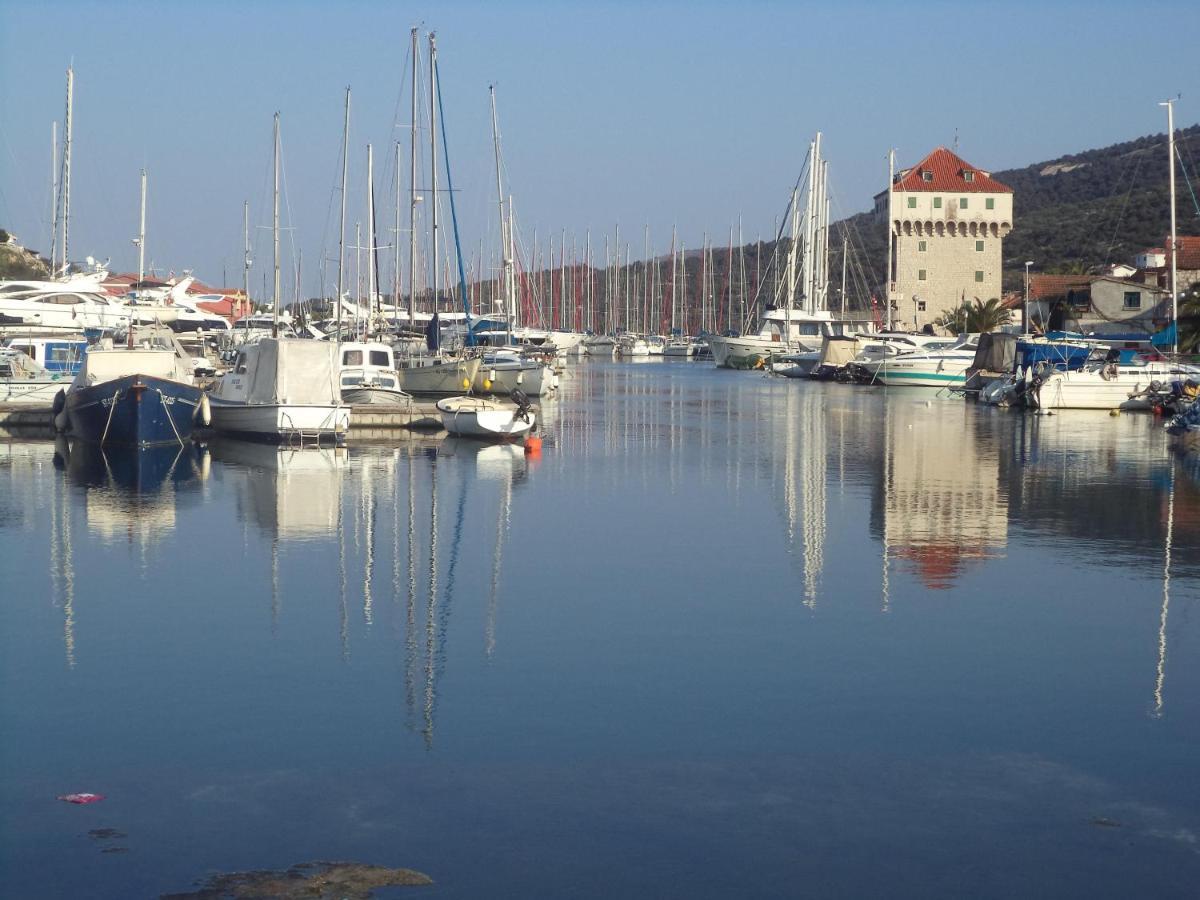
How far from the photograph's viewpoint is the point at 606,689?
11.4 metres

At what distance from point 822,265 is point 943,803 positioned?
280ft

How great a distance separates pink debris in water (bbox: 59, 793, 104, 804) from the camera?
8.62 m

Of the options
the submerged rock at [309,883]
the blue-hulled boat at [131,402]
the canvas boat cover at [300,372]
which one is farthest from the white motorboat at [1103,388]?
the submerged rock at [309,883]

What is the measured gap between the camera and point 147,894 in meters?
7.27

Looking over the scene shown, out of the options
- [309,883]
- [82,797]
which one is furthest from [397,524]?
[309,883]

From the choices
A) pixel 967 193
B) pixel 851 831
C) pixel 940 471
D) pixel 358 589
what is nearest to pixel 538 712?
pixel 851 831

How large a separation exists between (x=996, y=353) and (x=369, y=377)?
29925mm

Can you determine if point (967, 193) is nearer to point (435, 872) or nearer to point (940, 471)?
point (940, 471)

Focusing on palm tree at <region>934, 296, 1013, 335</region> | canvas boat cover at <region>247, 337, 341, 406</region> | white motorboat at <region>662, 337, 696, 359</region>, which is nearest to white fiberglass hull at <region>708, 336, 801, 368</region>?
palm tree at <region>934, 296, 1013, 335</region>

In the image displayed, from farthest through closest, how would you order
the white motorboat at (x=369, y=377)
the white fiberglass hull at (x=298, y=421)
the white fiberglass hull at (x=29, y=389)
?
the white fiberglass hull at (x=29, y=389)
the white motorboat at (x=369, y=377)
the white fiberglass hull at (x=298, y=421)

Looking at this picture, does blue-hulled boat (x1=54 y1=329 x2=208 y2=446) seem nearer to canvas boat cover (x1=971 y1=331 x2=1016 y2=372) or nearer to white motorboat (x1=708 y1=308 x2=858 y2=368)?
canvas boat cover (x1=971 y1=331 x2=1016 y2=372)

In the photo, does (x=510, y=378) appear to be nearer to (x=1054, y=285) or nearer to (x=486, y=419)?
(x=486, y=419)

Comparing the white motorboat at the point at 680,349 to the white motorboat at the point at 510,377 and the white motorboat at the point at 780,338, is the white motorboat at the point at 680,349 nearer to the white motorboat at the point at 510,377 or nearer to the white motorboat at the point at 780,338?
the white motorboat at the point at 780,338

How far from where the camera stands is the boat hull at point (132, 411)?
31.4m
